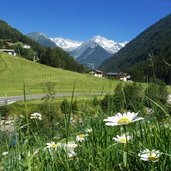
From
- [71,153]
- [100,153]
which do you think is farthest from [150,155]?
[71,153]

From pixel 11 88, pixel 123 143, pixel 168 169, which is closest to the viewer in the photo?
A: pixel 168 169

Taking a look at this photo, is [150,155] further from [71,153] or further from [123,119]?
[71,153]

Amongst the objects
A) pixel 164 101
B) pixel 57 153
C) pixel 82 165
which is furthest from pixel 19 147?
pixel 164 101

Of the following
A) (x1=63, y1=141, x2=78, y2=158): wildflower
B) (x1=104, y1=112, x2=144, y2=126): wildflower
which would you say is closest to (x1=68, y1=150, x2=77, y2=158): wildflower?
(x1=63, y1=141, x2=78, y2=158): wildflower

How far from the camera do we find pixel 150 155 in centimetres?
208

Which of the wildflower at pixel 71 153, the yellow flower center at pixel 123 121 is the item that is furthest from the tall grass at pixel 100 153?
the yellow flower center at pixel 123 121

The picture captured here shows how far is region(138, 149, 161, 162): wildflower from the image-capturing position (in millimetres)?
2013

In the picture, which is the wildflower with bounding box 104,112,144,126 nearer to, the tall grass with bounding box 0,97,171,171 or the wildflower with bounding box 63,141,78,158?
the tall grass with bounding box 0,97,171,171

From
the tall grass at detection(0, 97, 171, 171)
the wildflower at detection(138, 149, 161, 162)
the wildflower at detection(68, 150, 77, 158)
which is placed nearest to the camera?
the wildflower at detection(138, 149, 161, 162)

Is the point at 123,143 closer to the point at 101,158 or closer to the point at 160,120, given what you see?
the point at 101,158

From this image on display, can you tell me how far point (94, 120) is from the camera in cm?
335

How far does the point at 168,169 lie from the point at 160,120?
0.90 meters

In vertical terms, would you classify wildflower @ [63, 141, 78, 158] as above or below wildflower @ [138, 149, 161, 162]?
below

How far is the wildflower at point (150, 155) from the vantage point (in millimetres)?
2013
